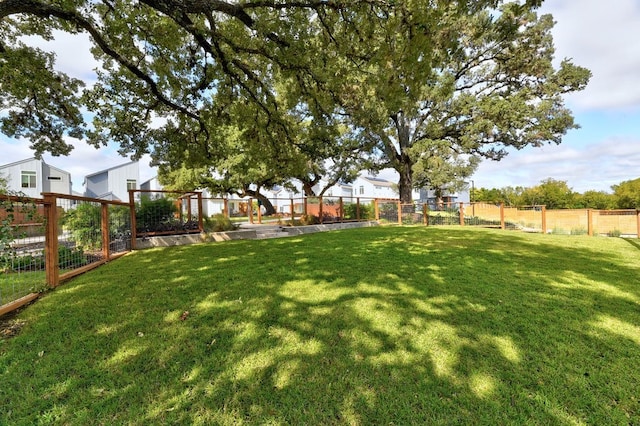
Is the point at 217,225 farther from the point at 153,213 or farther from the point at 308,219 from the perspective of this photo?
the point at 308,219

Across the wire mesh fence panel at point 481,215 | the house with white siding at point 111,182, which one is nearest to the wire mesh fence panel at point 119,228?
the wire mesh fence panel at point 481,215

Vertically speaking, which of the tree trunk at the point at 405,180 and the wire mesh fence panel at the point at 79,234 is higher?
the tree trunk at the point at 405,180

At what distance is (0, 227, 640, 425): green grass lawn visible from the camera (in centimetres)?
197

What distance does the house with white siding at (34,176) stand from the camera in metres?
23.2

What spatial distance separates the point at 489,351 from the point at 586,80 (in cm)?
1925

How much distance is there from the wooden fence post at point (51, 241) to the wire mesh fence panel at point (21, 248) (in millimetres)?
61

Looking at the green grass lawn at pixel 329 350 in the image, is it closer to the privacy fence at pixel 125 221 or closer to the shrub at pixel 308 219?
the privacy fence at pixel 125 221

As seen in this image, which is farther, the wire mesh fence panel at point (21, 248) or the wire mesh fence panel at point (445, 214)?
the wire mesh fence panel at point (445, 214)

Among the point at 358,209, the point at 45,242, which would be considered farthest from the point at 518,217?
the point at 45,242

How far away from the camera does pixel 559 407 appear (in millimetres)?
1974

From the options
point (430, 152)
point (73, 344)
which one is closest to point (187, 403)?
point (73, 344)

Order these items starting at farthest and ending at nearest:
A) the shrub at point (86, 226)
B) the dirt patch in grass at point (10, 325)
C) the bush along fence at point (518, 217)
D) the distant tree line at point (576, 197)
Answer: the distant tree line at point (576, 197) → the bush along fence at point (518, 217) → the shrub at point (86, 226) → the dirt patch in grass at point (10, 325)

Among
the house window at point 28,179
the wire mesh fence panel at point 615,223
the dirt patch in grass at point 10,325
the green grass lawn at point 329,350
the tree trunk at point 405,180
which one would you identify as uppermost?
the house window at point 28,179

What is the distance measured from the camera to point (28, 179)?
24109mm
